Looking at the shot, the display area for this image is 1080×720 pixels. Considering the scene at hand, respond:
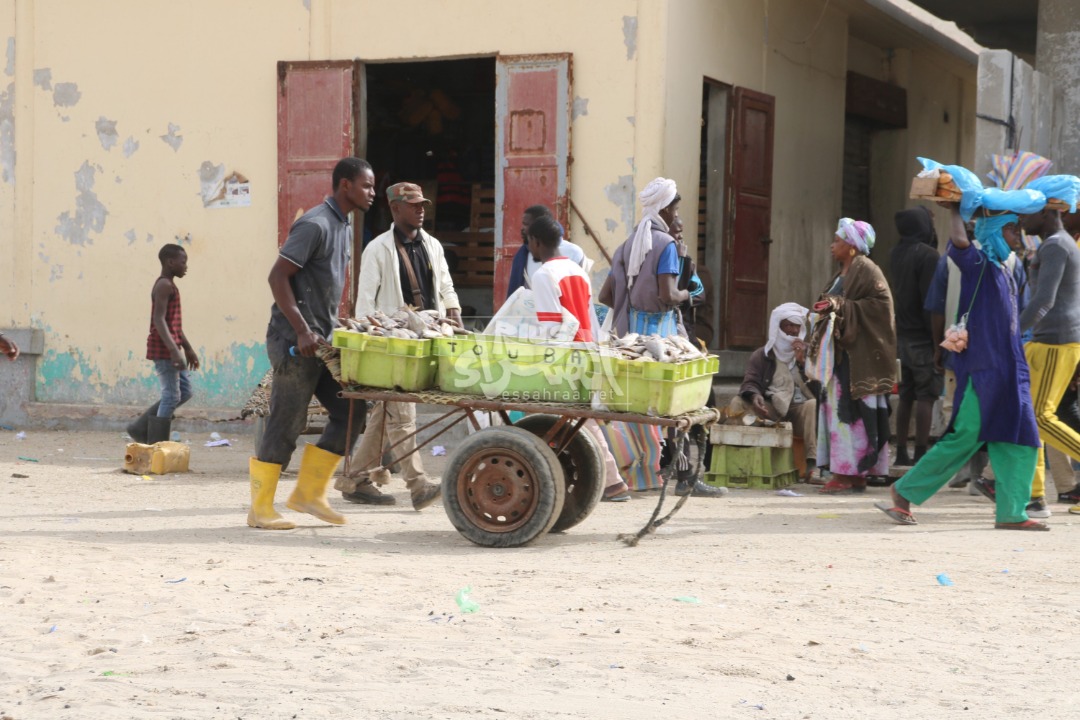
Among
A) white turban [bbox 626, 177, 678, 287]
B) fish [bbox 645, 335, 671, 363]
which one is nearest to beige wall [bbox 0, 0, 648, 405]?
white turban [bbox 626, 177, 678, 287]

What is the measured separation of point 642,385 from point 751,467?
138 inches

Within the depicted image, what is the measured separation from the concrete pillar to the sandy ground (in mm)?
5955

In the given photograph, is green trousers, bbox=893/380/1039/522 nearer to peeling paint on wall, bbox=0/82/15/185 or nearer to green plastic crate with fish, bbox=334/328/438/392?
green plastic crate with fish, bbox=334/328/438/392

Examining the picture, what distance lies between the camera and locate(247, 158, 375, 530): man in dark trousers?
6883mm

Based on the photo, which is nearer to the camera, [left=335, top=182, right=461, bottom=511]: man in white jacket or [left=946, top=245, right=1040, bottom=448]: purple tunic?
[left=946, top=245, right=1040, bottom=448]: purple tunic

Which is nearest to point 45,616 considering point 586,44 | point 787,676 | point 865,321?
point 787,676

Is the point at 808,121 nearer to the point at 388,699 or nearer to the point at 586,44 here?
the point at 586,44

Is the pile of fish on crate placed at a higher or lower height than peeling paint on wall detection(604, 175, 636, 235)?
lower

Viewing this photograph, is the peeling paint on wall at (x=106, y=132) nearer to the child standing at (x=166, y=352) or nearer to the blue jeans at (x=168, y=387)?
the child standing at (x=166, y=352)

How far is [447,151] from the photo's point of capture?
53.8ft

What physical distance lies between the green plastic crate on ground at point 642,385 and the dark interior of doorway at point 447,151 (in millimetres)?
8738

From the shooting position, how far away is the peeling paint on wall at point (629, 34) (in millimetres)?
11547

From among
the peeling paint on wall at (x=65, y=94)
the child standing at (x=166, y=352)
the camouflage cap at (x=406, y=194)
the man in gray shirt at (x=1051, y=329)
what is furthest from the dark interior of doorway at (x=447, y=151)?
the man in gray shirt at (x=1051, y=329)

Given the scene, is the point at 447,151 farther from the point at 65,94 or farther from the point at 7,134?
the point at 7,134
